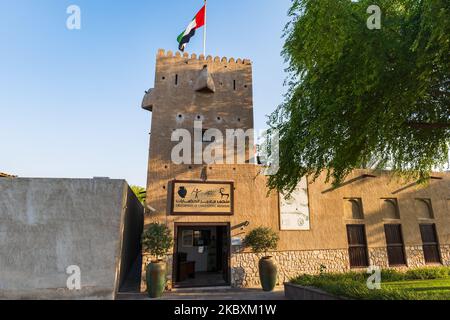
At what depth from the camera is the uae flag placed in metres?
14.7

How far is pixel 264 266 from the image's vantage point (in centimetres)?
1167

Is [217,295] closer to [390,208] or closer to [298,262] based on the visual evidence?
[298,262]

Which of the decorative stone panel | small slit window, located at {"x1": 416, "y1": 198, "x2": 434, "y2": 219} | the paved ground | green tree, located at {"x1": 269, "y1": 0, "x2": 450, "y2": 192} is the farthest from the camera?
small slit window, located at {"x1": 416, "y1": 198, "x2": 434, "y2": 219}

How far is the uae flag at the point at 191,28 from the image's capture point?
48.4 feet

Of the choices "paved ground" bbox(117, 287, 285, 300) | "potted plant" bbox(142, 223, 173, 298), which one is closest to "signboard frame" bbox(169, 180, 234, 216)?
"potted plant" bbox(142, 223, 173, 298)

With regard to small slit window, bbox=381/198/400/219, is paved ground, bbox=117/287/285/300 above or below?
below

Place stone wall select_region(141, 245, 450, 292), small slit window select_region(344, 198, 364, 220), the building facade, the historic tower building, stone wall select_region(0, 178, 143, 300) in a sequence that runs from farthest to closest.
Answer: small slit window select_region(344, 198, 364, 220) < the building facade < the historic tower building < stone wall select_region(141, 245, 450, 292) < stone wall select_region(0, 178, 143, 300)

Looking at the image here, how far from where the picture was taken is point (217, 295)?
1073cm

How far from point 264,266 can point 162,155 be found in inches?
280

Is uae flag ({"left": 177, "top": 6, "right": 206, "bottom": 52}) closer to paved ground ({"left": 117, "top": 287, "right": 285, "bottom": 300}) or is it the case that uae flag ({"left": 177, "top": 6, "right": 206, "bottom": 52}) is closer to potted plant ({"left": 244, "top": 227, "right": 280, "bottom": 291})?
potted plant ({"left": 244, "top": 227, "right": 280, "bottom": 291})

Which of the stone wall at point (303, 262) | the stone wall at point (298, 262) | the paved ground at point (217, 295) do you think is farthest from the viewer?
the stone wall at point (303, 262)

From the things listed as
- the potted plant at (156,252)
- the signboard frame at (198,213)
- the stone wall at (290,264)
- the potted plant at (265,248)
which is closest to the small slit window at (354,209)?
the stone wall at (290,264)

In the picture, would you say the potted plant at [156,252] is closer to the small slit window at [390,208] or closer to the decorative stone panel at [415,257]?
the small slit window at [390,208]

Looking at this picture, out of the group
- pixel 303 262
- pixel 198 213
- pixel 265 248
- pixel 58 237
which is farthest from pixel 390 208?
pixel 58 237
